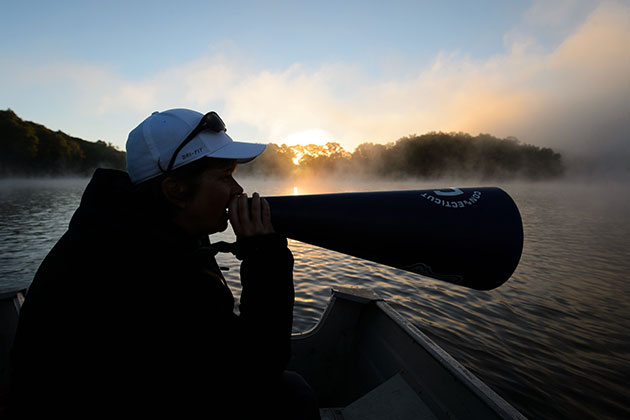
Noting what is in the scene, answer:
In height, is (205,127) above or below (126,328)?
above

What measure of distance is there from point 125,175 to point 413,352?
2.93 meters

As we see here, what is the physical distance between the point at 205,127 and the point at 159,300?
1.02 metres

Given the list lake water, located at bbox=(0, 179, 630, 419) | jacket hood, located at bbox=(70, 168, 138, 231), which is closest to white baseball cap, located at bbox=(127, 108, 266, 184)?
jacket hood, located at bbox=(70, 168, 138, 231)

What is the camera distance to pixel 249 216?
1.74 metres

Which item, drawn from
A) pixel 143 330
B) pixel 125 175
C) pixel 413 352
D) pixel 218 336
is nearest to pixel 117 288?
pixel 143 330

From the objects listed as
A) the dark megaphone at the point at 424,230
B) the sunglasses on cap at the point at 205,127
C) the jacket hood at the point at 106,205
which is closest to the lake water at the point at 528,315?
the dark megaphone at the point at 424,230

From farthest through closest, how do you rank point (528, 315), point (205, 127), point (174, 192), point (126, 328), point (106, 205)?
point (528, 315) → point (205, 127) → point (174, 192) → point (106, 205) → point (126, 328)

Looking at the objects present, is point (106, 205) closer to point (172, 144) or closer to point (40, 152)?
point (172, 144)

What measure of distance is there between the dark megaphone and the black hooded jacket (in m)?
0.63

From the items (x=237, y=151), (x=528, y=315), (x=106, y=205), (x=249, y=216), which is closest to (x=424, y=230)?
(x=249, y=216)

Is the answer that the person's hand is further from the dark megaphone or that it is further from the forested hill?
the forested hill

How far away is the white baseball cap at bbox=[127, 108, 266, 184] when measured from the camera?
1692 millimetres

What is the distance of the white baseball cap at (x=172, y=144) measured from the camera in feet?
5.55

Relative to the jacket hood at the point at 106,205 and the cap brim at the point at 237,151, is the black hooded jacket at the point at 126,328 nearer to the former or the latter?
the jacket hood at the point at 106,205
